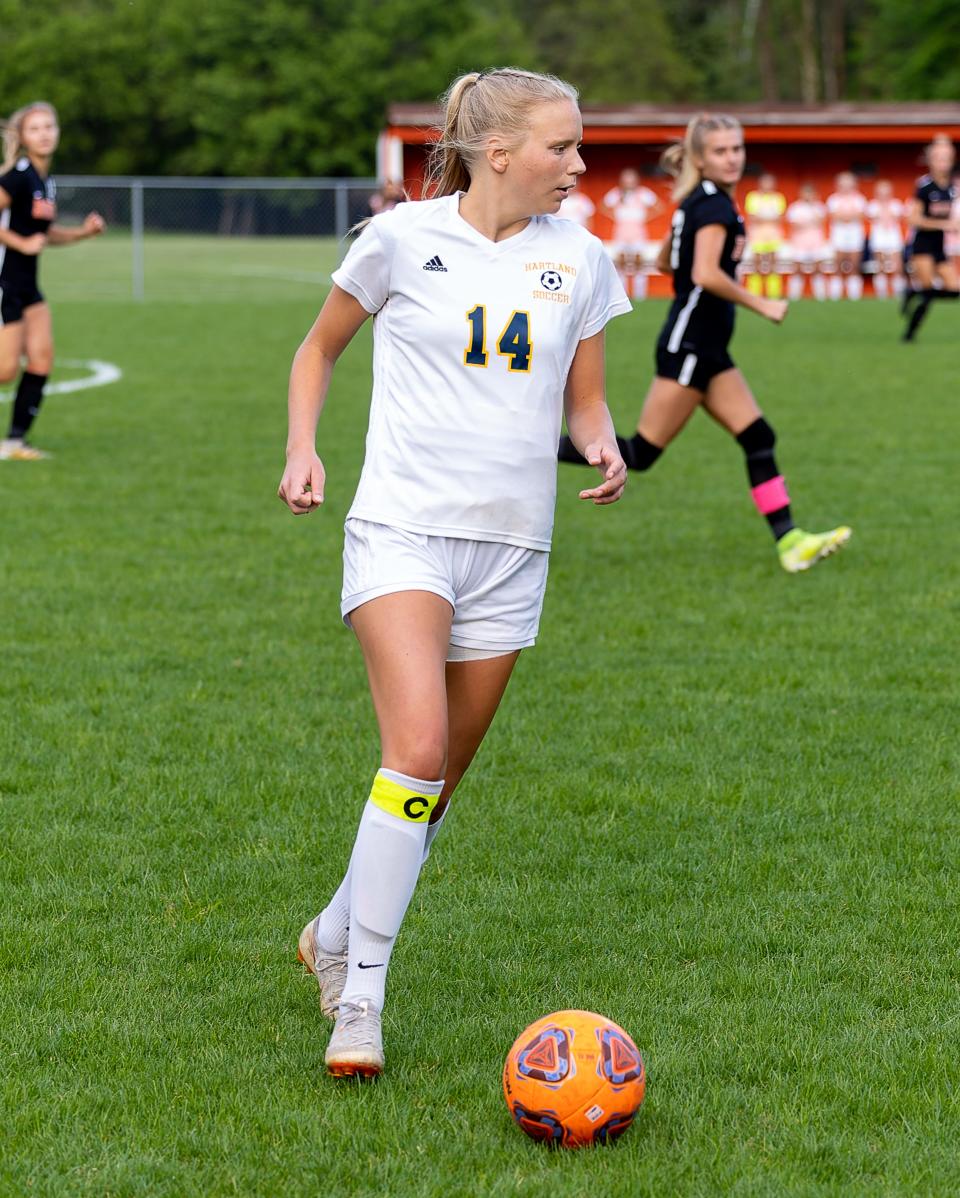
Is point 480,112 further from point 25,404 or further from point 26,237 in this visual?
point 25,404

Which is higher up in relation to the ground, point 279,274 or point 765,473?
point 765,473

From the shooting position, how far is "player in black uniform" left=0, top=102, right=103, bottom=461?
1162 centimetres

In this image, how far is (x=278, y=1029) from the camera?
12.4 ft

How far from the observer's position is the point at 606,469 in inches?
150

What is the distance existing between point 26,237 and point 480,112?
898 centimetres

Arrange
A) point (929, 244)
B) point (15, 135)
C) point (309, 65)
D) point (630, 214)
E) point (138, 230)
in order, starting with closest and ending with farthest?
point (15, 135)
point (929, 244)
point (138, 230)
point (630, 214)
point (309, 65)

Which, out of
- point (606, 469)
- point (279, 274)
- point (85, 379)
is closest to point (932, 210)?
point (85, 379)

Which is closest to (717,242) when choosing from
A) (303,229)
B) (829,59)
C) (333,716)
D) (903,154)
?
(333,716)

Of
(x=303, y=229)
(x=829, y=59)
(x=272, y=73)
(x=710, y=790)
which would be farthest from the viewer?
(x=829, y=59)

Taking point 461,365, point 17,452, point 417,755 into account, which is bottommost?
point 17,452

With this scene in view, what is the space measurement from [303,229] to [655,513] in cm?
2772

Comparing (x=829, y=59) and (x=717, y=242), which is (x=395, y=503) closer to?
(x=717, y=242)

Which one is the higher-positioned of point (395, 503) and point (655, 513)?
point (395, 503)

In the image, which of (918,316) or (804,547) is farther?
(918,316)
